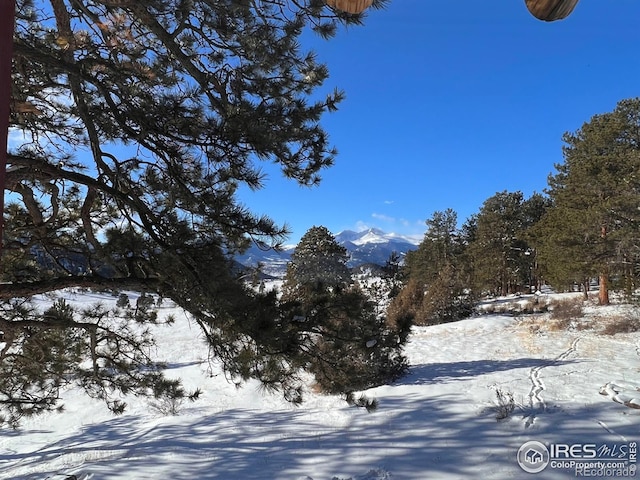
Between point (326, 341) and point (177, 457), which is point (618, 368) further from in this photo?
point (177, 457)

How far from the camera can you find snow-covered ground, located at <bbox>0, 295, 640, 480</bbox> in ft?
16.3

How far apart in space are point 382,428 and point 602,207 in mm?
11260

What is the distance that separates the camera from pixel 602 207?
12.8 meters

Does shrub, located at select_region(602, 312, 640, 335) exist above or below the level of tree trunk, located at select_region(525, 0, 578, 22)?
below

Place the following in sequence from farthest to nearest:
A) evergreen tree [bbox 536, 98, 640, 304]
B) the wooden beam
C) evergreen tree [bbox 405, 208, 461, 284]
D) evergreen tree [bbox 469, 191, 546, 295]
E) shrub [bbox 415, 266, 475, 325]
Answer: evergreen tree [bbox 405, 208, 461, 284]
evergreen tree [bbox 469, 191, 546, 295]
shrub [bbox 415, 266, 475, 325]
evergreen tree [bbox 536, 98, 640, 304]
the wooden beam

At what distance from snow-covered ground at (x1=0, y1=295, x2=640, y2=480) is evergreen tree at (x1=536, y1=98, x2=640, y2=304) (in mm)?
3598

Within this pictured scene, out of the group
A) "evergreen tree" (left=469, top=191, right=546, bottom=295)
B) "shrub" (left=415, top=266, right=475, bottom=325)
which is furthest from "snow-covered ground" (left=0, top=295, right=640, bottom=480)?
"evergreen tree" (left=469, top=191, right=546, bottom=295)

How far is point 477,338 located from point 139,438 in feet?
37.3

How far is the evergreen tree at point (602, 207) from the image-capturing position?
40.1ft

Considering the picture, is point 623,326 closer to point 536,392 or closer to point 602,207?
point 602,207

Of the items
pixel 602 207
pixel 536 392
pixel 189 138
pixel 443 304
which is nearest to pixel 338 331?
pixel 189 138

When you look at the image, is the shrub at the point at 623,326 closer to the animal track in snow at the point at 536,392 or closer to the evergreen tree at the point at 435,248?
the animal track in snow at the point at 536,392

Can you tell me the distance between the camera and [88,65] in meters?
3.11

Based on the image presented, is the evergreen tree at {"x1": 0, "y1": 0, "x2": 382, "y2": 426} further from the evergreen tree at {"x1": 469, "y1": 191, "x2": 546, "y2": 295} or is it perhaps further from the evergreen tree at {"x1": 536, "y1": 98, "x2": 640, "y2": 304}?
the evergreen tree at {"x1": 469, "y1": 191, "x2": 546, "y2": 295}
